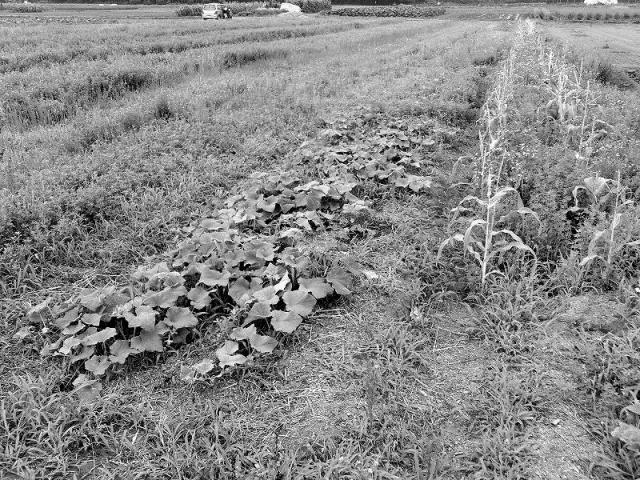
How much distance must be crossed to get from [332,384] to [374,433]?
0.42m

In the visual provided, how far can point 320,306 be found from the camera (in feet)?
10.6

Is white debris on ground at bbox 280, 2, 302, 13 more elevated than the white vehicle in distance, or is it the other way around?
white debris on ground at bbox 280, 2, 302, 13

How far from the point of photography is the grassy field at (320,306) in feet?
7.18

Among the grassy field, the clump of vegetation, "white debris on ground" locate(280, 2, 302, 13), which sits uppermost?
"white debris on ground" locate(280, 2, 302, 13)

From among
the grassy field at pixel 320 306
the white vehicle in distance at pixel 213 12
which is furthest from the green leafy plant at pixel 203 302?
the white vehicle in distance at pixel 213 12

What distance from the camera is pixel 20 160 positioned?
5.48m

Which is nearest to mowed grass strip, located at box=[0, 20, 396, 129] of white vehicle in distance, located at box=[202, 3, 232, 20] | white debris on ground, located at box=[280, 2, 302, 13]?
white vehicle in distance, located at box=[202, 3, 232, 20]

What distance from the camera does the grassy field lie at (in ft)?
7.18

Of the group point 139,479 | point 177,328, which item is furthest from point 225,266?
point 139,479

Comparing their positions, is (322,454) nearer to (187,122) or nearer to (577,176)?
(577,176)

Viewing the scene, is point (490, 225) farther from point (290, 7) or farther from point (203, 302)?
point (290, 7)

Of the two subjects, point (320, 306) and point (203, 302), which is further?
point (320, 306)

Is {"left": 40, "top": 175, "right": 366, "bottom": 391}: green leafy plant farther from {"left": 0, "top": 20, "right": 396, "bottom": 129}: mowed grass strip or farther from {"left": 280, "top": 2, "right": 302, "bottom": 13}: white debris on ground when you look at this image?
{"left": 280, "top": 2, "right": 302, "bottom": 13}: white debris on ground

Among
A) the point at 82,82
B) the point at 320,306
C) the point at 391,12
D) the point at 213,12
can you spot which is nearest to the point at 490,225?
the point at 320,306
